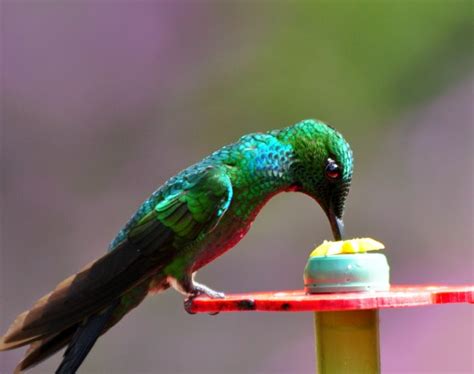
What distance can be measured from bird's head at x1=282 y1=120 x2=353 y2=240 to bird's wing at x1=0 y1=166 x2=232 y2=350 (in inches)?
12.2

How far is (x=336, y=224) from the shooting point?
294 cm

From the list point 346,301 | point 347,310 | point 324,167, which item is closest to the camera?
point 346,301

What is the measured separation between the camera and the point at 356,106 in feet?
23.2

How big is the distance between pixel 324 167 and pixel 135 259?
776 millimetres

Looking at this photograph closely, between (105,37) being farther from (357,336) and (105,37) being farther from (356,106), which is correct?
(357,336)

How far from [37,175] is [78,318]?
3.88 meters

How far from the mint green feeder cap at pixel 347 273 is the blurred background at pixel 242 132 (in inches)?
120

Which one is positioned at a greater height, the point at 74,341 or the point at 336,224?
the point at 336,224

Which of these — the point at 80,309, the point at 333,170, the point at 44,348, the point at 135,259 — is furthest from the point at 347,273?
the point at 44,348

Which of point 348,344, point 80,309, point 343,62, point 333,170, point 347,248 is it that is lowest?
point 348,344

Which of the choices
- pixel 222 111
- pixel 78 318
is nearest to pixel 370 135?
pixel 222 111

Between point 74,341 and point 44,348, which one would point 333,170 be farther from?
point 44,348

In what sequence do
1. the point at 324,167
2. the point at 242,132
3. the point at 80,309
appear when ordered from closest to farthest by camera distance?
the point at 80,309 < the point at 324,167 < the point at 242,132

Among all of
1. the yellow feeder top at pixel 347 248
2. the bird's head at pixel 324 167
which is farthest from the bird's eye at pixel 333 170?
the yellow feeder top at pixel 347 248
